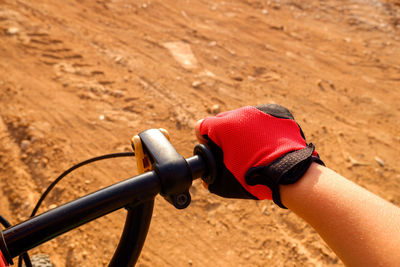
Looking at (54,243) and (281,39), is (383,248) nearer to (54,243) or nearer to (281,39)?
(54,243)

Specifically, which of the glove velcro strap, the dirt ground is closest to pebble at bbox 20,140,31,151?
the dirt ground

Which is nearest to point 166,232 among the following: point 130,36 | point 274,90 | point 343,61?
point 274,90

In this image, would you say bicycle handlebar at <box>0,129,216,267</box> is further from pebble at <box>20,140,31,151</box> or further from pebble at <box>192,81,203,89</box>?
pebble at <box>192,81,203,89</box>

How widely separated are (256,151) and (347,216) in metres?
0.37

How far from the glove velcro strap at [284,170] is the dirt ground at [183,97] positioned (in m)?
1.44

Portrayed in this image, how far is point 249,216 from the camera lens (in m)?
2.53

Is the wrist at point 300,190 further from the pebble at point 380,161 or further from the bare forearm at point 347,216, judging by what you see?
the pebble at point 380,161

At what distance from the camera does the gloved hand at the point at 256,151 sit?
1.01 meters

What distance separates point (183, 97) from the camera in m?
3.53

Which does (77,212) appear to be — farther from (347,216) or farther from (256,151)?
(347,216)

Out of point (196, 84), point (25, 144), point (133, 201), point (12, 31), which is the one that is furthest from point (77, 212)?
point (12, 31)

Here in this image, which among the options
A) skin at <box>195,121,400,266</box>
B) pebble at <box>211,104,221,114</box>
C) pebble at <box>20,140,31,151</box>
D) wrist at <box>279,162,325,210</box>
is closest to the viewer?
skin at <box>195,121,400,266</box>

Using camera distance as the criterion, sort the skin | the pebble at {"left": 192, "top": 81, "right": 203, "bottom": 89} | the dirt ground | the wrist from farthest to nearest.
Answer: the pebble at {"left": 192, "top": 81, "right": 203, "bottom": 89}, the dirt ground, the wrist, the skin

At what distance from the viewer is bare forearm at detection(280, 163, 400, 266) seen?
31.8 inches
